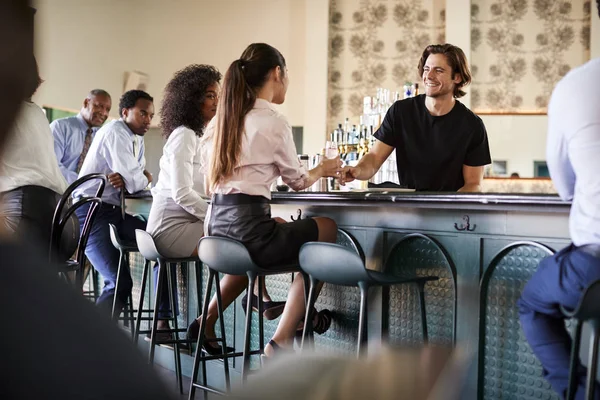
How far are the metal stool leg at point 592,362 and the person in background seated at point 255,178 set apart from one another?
1195 millimetres

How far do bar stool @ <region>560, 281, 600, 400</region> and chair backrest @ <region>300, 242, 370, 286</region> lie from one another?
67cm

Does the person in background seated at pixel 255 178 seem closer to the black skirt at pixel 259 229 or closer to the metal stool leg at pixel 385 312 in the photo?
the black skirt at pixel 259 229

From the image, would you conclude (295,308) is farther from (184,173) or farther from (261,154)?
(184,173)

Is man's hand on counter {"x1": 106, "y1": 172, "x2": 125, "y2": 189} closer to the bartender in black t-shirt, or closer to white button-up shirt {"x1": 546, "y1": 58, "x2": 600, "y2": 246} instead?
the bartender in black t-shirt

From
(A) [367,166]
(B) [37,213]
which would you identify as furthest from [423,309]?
(B) [37,213]

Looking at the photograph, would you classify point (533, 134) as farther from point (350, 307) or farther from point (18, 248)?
point (18, 248)

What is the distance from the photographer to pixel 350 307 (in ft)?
9.84

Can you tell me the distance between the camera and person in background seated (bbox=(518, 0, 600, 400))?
5.86 ft

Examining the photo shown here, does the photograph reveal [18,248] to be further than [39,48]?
No

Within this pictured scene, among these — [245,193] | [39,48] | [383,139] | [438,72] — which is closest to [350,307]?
[245,193]

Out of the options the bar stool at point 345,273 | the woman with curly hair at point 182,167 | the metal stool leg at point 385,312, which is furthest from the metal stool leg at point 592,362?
the woman with curly hair at point 182,167

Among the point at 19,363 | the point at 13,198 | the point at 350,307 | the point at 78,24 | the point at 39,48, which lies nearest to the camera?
the point at 19,363

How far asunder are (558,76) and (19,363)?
722 cm

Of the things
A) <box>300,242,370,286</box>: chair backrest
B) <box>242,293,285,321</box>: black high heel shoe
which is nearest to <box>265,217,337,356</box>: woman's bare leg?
<box>242,293,285,321</box>: black high heel shoe
